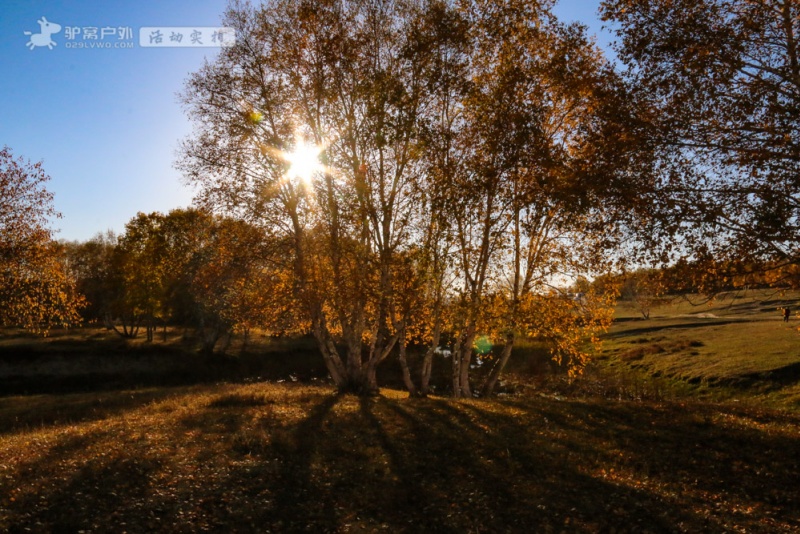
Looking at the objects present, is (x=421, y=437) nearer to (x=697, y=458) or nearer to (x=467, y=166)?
(x=697, y=458)

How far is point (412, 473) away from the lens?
48.5ft

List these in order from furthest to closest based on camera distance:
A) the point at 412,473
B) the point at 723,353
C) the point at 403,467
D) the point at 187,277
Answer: the point at 187,277 < the point at 723,353 < the point at 403,467 < the point at 412,473

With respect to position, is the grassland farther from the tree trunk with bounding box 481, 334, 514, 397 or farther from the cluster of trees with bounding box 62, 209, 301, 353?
the cluster of trees with bounding box 62, 209, 301, 353

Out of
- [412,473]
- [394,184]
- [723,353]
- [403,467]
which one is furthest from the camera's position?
[723,353]

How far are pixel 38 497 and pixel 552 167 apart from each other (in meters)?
18.5

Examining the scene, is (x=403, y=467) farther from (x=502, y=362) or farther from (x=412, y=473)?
(x=502, y=362)

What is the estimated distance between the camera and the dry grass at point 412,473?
11492 millimetres

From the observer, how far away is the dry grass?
11.5 m

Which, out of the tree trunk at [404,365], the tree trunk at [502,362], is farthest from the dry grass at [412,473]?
the tree trunk at [404,365]

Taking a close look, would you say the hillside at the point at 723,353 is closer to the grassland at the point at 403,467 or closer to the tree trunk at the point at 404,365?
the grassland at the point at 403,467

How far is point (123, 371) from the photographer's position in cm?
5412

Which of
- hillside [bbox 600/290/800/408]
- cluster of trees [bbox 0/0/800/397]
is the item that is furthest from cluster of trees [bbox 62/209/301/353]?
hillside [bbox 600/290/800/408]

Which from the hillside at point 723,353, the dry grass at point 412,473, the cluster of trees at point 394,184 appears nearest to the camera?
the dry grass at point 412,473

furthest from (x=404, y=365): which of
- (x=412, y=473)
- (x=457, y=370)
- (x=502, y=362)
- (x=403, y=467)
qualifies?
(x=412, y=473)
